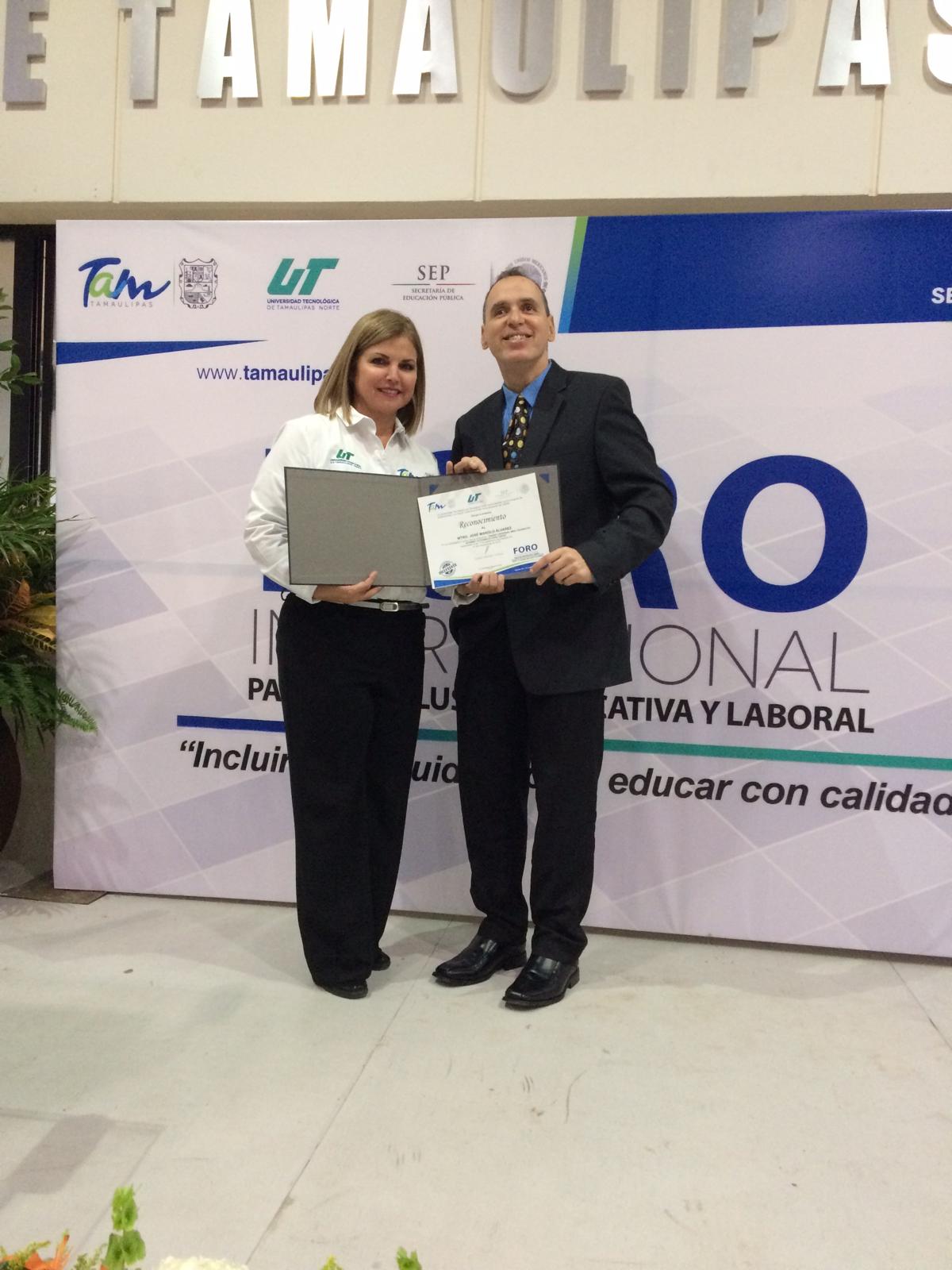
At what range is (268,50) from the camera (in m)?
3.71

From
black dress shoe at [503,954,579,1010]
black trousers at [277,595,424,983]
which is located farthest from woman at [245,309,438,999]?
black dress shoe at [503,954,579,1010]

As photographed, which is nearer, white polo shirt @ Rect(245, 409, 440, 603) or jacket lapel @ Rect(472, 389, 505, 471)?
white polo shirt @ Rect(245, 409, 440, 603)

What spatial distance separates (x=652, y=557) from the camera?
3115mm

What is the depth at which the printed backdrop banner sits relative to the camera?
9.81 feet

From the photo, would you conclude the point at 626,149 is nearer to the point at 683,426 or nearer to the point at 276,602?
the point at 683,426

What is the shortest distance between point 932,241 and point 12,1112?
10.2ft

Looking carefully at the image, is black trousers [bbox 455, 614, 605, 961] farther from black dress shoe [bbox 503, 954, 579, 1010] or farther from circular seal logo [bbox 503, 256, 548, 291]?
circular seal logo [bbox 503, 256, 548, 291]

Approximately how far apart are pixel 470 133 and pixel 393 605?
195cm

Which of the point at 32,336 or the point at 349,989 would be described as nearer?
the point at 349,989

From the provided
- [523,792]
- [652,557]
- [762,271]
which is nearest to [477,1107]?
[523,792]

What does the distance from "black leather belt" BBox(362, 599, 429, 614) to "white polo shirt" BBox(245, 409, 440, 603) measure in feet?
0.05

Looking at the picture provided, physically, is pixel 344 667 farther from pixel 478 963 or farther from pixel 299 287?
pixel 299 287

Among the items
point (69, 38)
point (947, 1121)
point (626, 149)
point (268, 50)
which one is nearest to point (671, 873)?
point (947, 1121)

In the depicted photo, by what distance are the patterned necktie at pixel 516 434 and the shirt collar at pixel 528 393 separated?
0.01 metres
